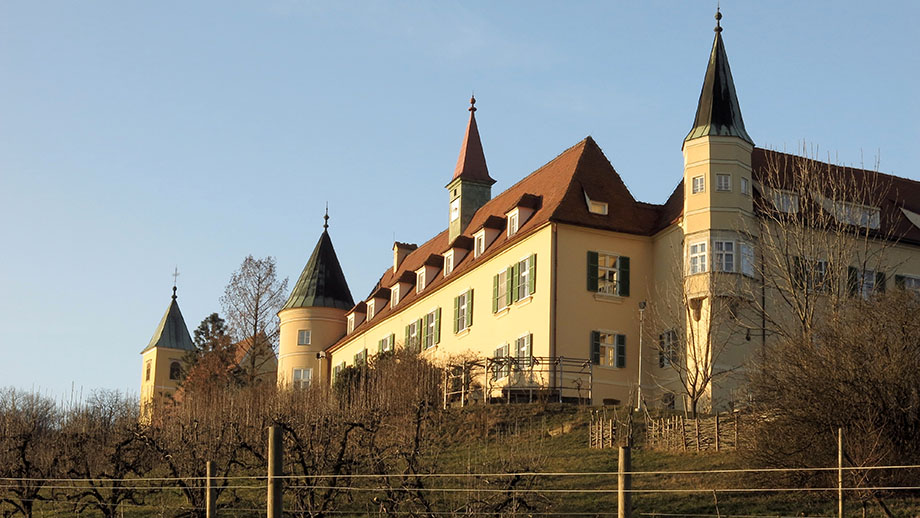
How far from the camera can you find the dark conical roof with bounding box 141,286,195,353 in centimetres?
9200

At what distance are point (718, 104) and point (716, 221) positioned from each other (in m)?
3.89

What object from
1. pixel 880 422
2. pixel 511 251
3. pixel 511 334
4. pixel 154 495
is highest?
pixel 511 251

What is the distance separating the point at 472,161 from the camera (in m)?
56.3

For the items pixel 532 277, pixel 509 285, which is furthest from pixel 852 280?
pixel 509 285

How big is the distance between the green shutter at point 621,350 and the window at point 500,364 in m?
3.61

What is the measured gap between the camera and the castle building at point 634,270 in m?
39.4

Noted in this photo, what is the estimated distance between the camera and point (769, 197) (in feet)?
132

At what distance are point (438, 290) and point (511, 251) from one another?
669cm

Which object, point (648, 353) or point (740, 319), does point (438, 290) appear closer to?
point (648, 353)

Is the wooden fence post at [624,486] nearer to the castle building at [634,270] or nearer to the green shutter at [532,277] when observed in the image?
the castle building at [634,270]

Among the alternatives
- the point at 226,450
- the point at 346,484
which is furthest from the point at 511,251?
the point at 346,484

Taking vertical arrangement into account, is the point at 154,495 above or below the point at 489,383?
below

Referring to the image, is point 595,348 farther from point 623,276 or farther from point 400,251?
point 400,251

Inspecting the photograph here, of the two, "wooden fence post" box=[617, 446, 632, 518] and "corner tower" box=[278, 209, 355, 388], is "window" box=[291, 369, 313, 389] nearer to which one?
"corner tower" box=[278, 209, 355, 388]
